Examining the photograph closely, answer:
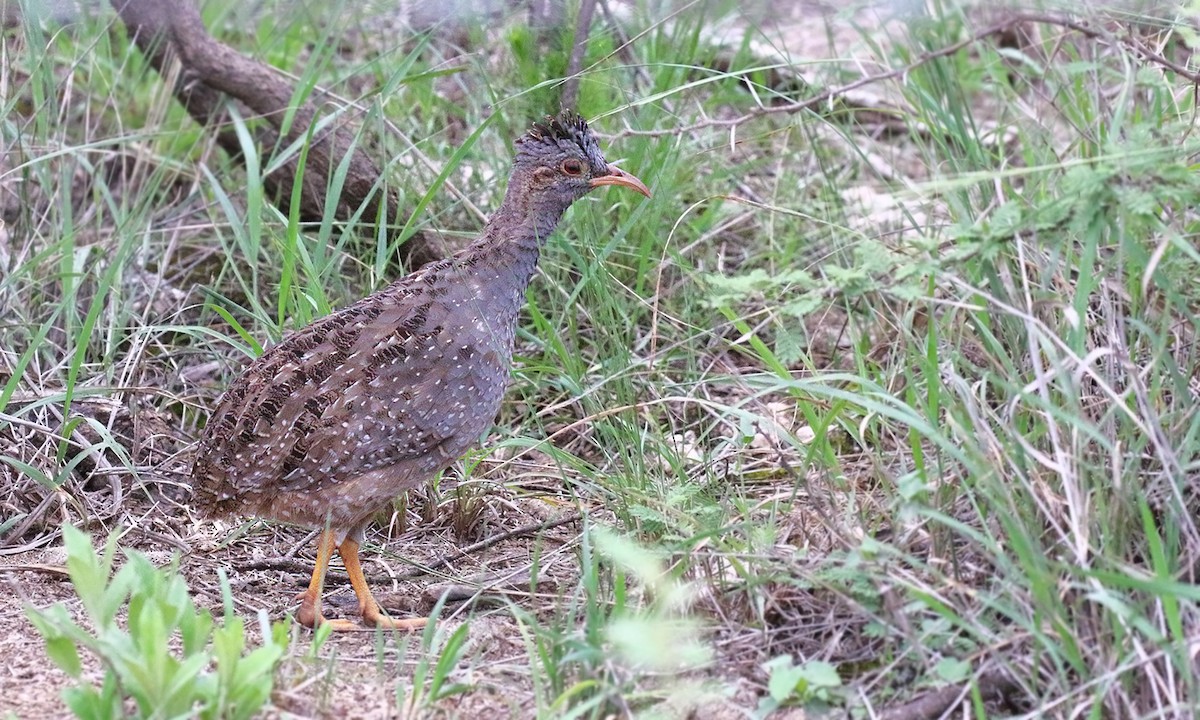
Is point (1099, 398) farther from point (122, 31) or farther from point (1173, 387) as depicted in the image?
point (122, 31)

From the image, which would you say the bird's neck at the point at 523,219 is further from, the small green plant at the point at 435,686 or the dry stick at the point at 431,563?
the small green plant at the point at 435,686

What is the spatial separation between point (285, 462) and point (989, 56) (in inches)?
154

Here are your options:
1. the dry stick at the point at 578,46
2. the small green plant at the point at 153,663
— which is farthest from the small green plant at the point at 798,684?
the dry stick at the point at 578,46

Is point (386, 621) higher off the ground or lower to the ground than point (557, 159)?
lower

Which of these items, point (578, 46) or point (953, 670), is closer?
point (953, 670)

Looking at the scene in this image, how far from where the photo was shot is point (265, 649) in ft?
9.82

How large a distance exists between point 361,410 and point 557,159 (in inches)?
43.9

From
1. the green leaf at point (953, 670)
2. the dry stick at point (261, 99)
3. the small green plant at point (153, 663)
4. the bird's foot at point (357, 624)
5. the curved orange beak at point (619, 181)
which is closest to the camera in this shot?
the small green plant at point (153, 663)

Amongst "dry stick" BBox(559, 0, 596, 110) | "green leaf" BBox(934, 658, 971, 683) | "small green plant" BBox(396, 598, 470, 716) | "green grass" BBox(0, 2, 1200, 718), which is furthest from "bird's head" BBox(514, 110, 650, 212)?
"green leaf" BBox(934, 658, 971, 683)

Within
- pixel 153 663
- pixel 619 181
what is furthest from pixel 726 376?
pixel 153 663

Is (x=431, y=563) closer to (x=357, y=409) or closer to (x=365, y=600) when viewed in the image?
(x=365, y=600)

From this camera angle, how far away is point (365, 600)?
4.29 metres

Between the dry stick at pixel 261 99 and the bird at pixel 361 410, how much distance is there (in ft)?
4.48

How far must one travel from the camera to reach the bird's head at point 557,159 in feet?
15.1
